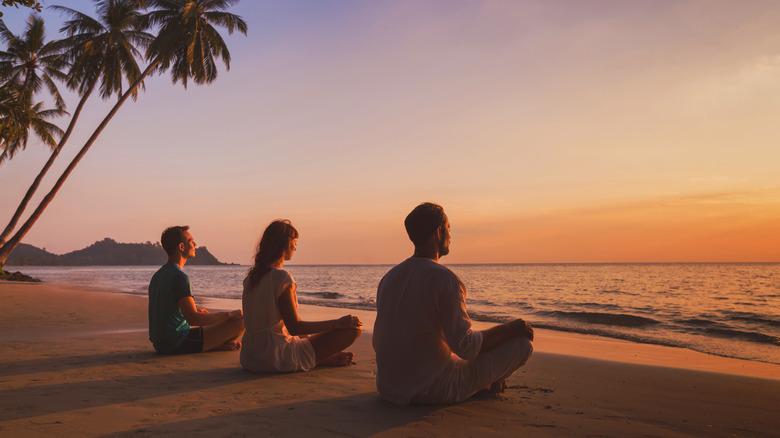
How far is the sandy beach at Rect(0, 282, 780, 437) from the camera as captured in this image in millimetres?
3100

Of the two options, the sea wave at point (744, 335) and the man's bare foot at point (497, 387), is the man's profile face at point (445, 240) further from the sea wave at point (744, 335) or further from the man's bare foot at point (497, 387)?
the sea wave at point (744, 335)

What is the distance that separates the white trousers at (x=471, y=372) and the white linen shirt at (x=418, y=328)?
7cm

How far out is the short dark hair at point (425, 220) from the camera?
3271 millimetres

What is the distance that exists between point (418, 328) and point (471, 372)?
0.59 metres

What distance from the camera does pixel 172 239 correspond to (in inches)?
211

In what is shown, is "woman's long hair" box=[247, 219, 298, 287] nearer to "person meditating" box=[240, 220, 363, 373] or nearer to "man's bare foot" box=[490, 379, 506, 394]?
"person meditating" box=[240, 220, 363, 373]

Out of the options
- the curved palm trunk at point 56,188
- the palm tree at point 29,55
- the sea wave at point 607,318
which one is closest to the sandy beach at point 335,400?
the sea wave at point 607,318

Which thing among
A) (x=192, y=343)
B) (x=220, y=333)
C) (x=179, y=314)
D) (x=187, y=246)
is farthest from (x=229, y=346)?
(x=187, y=246)

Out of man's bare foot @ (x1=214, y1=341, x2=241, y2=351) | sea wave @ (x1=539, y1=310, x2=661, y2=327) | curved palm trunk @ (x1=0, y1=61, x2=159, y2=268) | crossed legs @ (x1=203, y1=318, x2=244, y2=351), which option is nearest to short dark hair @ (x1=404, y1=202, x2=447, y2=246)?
crossed legs @ (x1=203, y1=318, x2=244, y2=351)

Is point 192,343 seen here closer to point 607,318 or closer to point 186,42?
point 607,318

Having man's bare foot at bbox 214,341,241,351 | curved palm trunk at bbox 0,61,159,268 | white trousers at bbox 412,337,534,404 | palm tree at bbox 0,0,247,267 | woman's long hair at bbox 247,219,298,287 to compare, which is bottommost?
man's bare foot at bbox 214,341,241,351

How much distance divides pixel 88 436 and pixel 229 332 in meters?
3.22

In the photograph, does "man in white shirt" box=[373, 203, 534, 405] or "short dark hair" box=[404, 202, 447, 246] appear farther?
"short dark hair" box=[404, 202, 447, 246]

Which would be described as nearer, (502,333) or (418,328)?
(418,328)
